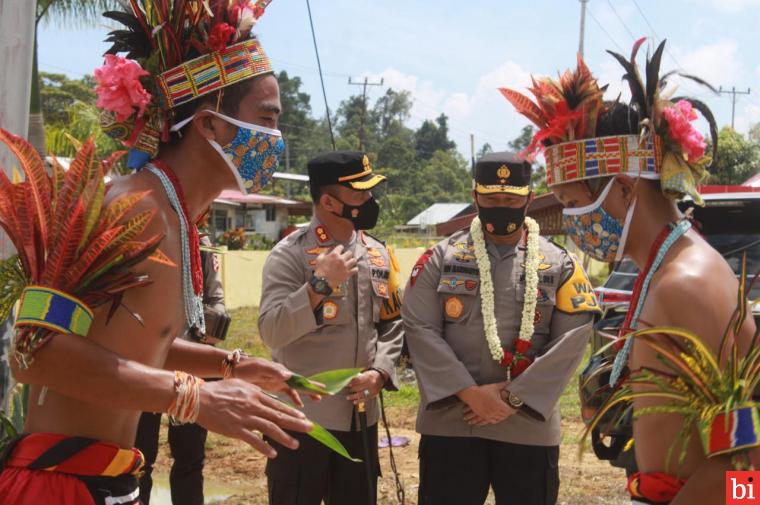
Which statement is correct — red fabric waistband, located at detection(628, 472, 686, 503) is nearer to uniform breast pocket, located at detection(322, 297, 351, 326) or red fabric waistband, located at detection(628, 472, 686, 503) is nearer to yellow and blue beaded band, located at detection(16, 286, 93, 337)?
yellow and blue beaded band, located at detection(16, 286, 93, 337)

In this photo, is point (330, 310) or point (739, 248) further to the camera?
point (739, 248)

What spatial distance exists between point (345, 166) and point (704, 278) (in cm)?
256

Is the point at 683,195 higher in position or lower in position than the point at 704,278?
higher

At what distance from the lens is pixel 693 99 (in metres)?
3.25

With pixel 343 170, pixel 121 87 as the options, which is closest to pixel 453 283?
pixel 343 170

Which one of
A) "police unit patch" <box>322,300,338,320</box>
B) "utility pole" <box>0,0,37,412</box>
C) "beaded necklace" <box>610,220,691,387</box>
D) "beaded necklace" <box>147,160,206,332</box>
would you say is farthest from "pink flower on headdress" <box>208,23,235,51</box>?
"police unit patch" <box>322,300,338,320</box>

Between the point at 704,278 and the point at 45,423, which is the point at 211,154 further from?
the point at 704,278

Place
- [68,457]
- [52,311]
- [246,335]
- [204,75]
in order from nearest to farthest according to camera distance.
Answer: [52,311]
[68,457]
[204,75]
[246,335]

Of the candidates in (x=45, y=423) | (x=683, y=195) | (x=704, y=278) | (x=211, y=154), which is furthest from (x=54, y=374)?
(x=683, y=195)

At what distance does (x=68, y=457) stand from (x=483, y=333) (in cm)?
250

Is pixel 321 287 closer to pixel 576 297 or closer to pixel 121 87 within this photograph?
pixel 576 297

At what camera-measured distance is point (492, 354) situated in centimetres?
441

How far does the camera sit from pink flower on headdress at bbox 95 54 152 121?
116 inches

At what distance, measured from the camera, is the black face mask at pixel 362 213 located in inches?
189
